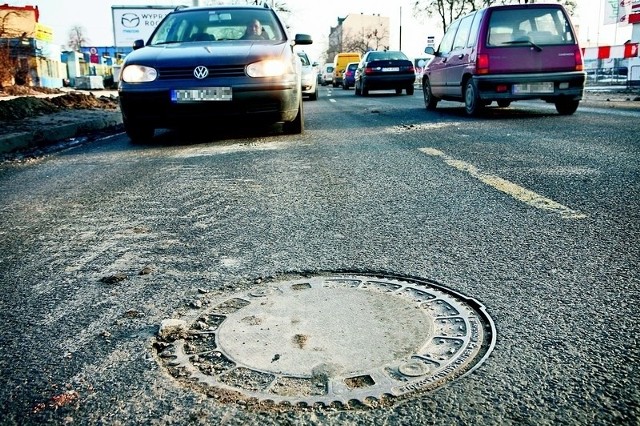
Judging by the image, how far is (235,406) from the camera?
1.38m

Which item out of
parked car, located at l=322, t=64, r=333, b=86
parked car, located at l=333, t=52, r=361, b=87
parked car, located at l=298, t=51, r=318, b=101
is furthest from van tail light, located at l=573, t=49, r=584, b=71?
parked car, located at l=322, t=64, r=333, b=86

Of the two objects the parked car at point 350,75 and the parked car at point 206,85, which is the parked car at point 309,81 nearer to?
the parked car at point 206,85

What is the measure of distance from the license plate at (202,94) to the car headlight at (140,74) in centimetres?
30

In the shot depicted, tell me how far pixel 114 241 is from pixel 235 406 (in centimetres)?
167

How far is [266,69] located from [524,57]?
4.38 meters

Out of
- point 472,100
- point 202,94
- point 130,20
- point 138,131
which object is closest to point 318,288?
point 202,94

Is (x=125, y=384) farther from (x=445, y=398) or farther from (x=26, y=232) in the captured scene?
(x=26, y=232)

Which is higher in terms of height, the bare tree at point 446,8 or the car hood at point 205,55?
the bare tree at point 446,8

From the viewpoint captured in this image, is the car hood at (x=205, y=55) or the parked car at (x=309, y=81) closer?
the car hood at (x=205, y=55)

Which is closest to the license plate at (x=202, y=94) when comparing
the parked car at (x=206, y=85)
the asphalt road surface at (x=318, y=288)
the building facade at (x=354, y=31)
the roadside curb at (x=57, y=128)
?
the parked car at (x=206, y=85)

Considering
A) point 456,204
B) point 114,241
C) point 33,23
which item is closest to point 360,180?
point 456,204

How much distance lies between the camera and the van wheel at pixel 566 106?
29.9 ft

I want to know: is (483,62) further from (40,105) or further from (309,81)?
(309,81)

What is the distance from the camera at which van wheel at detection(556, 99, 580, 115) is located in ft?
29.9
